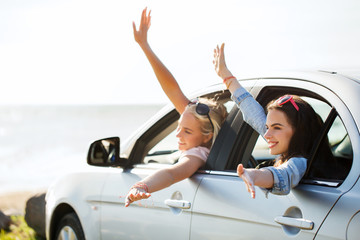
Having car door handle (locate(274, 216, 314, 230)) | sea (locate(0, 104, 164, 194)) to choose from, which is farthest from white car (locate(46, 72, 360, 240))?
sea (locate(0, 104, 164, 194))

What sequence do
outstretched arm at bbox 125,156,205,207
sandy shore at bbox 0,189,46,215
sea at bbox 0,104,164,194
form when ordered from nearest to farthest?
Result: outstretched arm at bbox 125,156,205,207 < sandy shore at bbox 0,189,46,215 < sea at bbox 0,104,164,194

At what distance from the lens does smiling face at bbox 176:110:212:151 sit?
361 cm

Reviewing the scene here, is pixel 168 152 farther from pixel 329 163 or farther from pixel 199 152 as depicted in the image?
pixel 329 163

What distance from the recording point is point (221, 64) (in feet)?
11.3

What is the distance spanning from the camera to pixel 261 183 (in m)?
2.64

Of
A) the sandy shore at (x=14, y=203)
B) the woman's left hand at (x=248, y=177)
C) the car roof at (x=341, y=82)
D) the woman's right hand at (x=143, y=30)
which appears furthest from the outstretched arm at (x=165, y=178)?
the sandy shore at (x=14, y=203)

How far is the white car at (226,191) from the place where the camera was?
103 inches

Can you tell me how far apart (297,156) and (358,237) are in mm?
585

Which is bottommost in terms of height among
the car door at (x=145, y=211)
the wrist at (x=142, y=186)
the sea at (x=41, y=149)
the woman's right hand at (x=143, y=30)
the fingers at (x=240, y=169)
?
the sea at (x=41, y=149)

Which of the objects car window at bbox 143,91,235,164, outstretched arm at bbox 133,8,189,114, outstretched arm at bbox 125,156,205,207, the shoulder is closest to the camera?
outstretched arm at bbox 125,156,205,207

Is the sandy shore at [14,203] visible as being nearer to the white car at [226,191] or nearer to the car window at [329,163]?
the white car at [226,191]

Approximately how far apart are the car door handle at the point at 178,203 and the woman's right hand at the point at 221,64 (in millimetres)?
685

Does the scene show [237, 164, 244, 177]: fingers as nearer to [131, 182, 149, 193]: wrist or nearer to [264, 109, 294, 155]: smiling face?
[264, 109, 294, 155]: smiling face

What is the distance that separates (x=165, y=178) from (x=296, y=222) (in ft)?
2.66
